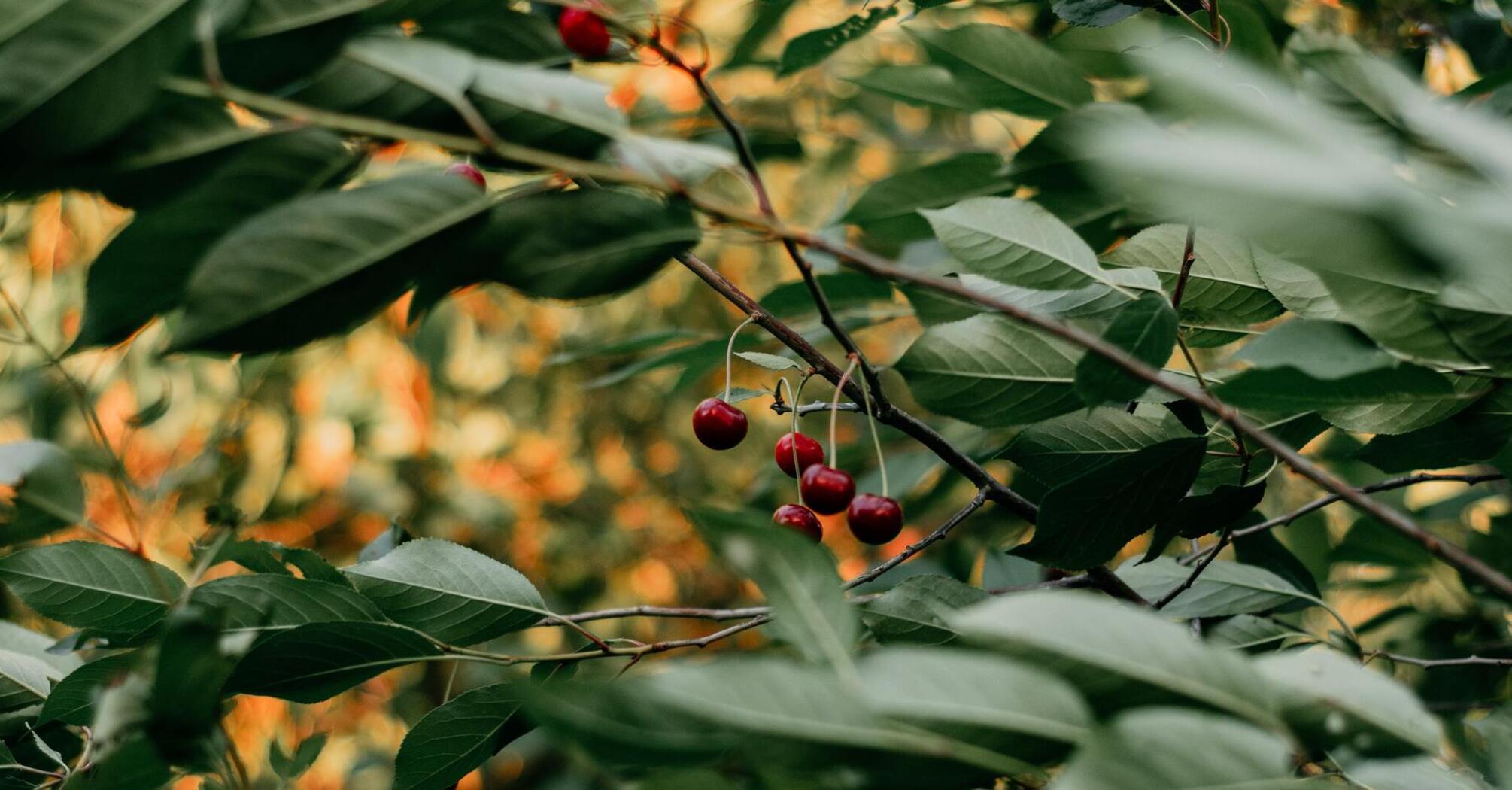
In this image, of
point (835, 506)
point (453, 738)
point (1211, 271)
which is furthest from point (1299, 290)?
point (453, 738)

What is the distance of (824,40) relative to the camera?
0.76 meters

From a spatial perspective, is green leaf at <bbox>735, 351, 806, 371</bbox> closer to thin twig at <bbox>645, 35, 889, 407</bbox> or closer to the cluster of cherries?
the cluster of cherries

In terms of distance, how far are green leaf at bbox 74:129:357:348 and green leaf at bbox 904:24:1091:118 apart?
1.26 ft

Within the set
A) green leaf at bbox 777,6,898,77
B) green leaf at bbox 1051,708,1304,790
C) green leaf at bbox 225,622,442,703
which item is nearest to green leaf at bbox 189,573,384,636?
green leaf at bbox 225,622,442,703

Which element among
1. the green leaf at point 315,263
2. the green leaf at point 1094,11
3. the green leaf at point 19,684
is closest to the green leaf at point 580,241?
the green leaf at point 315,263

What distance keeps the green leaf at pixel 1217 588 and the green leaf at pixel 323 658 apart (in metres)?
0.43

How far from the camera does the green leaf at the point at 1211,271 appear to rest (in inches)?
21.0

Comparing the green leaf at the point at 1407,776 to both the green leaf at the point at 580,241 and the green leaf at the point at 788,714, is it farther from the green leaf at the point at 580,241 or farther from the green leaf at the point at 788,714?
the green leaf at the point at 580,241

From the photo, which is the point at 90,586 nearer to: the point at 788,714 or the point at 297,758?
the point at 297,758

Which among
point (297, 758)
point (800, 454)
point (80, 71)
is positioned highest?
point (80, 71)

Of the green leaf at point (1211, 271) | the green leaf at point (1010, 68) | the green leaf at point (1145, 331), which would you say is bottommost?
the green leaf at point (1211, 271)

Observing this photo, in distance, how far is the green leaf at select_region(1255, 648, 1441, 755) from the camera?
12.5 inches

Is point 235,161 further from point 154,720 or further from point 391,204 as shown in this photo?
point 154,720

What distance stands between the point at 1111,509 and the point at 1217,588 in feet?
0.64
